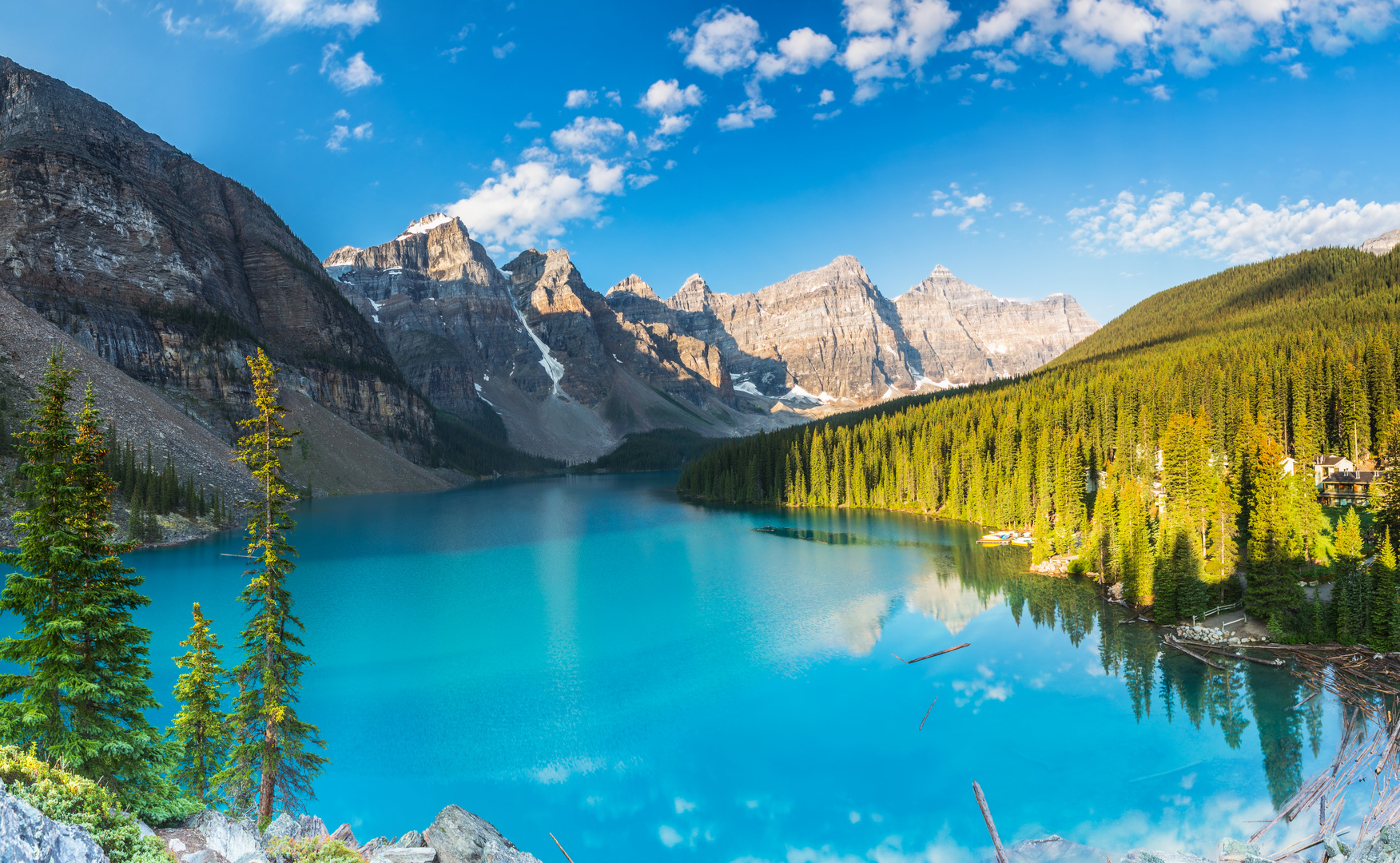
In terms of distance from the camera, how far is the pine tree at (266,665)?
1270 centimetres

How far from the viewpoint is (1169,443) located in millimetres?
37062

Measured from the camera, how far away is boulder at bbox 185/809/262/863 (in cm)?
809

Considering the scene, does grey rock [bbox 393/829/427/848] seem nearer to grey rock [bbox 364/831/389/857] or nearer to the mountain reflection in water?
grey rock [bbox 364/831/389/857]

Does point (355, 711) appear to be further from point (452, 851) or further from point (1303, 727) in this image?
point (1303, 727)

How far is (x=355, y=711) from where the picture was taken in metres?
20.3

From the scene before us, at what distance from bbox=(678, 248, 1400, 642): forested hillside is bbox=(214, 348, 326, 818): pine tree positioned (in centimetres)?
3308

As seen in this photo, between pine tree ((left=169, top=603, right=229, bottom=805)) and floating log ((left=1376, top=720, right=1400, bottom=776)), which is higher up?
pine tree ((left=169, top=603, right=229, bottom=805))

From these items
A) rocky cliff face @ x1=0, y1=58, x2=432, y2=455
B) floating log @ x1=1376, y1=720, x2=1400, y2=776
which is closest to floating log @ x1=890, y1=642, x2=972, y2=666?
floating log @ x1=1376, y1=720, x2=1400, y2=776

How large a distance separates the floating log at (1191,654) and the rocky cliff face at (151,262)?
106256 mm

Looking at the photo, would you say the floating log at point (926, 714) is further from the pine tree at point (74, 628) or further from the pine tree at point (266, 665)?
the pine tree at point (74, 628)

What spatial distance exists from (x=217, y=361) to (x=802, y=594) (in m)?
98.8

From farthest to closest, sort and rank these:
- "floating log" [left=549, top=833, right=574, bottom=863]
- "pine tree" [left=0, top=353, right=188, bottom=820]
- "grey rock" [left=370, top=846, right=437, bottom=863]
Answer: "floating log" [left=549, top=833, right=574, bottom=863] → "pine tree" [left=0, top=353, right=188, bottom=820] → "grey rock" [left=370, top=846, right=437, bottom=863]

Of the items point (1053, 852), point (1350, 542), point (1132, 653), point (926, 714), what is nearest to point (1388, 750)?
point (1132, 653)

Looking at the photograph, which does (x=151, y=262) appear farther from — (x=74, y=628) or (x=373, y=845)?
(x=373, y=845)
